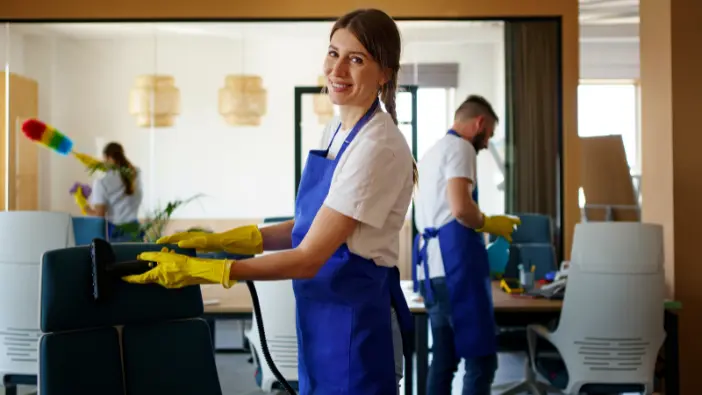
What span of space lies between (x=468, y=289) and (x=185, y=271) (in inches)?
71.6

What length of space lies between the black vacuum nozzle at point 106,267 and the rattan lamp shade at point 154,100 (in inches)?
159

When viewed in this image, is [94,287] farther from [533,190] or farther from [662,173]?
[533,190]

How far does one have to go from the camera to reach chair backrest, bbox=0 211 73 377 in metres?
3.20

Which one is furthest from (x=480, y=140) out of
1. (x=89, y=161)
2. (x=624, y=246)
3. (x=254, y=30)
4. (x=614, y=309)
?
(x=89, y=161)

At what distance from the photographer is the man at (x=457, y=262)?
319cm

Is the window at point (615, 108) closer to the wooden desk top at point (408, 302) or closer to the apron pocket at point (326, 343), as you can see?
the wooden desk top at point (408, 302)

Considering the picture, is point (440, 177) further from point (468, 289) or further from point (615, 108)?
point (615, 108)

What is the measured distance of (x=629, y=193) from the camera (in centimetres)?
570

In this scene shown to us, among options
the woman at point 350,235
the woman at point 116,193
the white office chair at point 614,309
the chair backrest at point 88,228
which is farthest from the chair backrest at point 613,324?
the woman at point 116,193

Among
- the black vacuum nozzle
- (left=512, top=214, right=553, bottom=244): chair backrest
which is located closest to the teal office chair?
(left=512, top=214, right=553, bottom=244): chair backrest

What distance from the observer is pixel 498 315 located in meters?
3.51

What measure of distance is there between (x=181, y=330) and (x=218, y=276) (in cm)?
32

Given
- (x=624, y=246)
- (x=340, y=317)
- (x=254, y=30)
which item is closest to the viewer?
(x=340, y=317)

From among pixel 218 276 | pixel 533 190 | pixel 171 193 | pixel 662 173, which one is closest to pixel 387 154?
pixel 218 276
